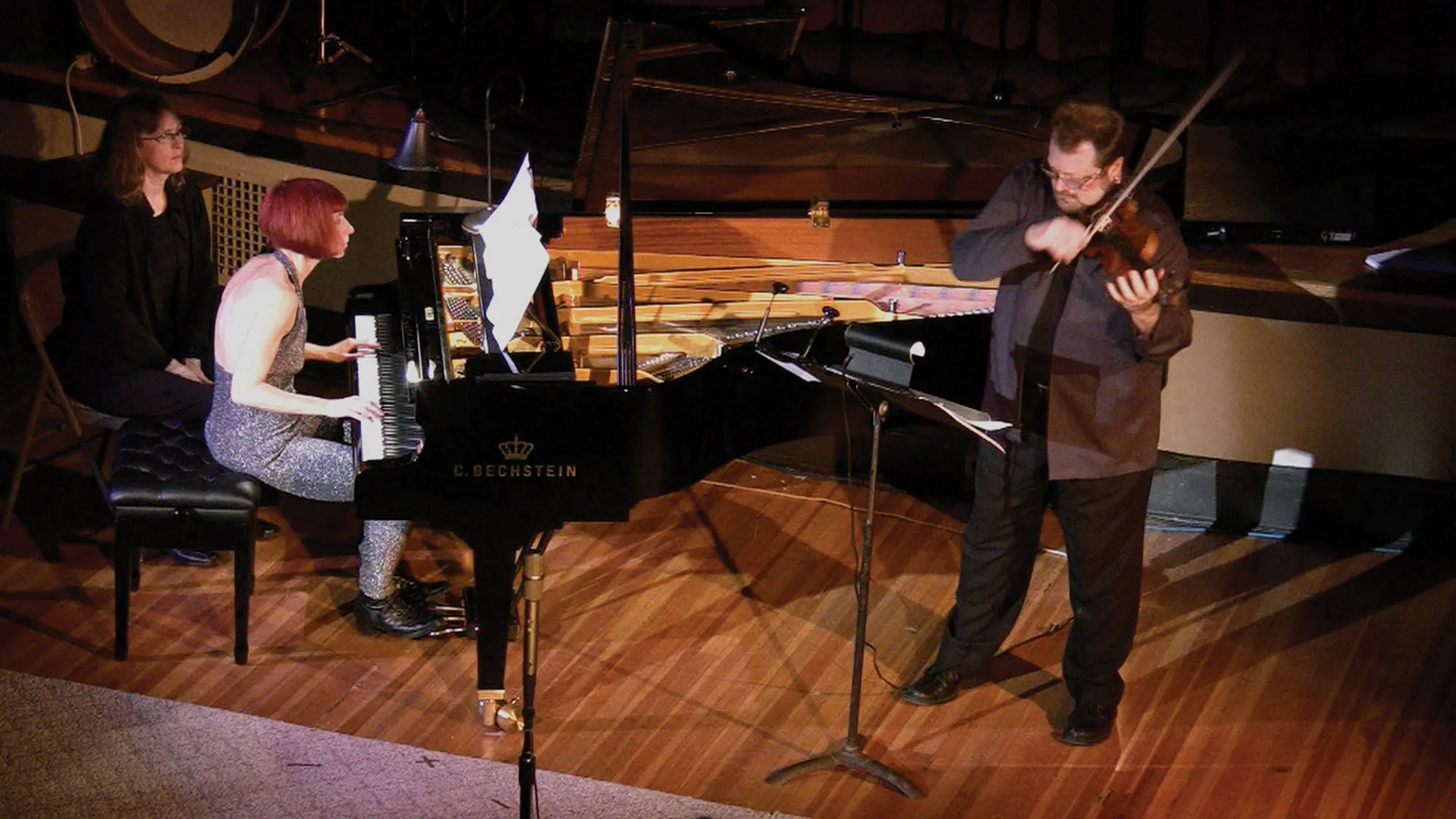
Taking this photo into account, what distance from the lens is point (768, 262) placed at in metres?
5.16

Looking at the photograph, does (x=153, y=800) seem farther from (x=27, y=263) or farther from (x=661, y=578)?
(x=27, y=263)

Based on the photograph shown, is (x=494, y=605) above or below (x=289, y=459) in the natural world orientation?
below

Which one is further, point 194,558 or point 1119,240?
point 194,558

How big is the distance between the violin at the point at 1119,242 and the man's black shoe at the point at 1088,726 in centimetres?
130

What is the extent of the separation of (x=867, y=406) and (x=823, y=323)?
736 millimetres

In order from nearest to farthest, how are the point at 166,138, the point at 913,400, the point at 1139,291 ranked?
the point at 1139,291, the point at 913,400, the point at 166,138

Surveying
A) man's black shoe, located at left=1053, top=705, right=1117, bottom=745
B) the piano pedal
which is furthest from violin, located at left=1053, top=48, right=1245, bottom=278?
the piano pedal

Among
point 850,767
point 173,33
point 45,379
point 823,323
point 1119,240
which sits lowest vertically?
point 850,767

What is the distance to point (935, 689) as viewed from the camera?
4.47 m

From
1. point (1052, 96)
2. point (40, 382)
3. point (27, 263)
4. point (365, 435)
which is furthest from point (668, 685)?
point (1052, 96)

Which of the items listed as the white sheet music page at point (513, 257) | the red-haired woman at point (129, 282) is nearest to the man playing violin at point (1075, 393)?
the white sheet music page at point (513, 257)

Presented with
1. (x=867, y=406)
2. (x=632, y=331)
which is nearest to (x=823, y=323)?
(x=867, y=406)

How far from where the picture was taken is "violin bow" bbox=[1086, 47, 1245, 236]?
10.3 feet

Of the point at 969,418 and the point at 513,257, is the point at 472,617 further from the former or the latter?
the point at 969,418
